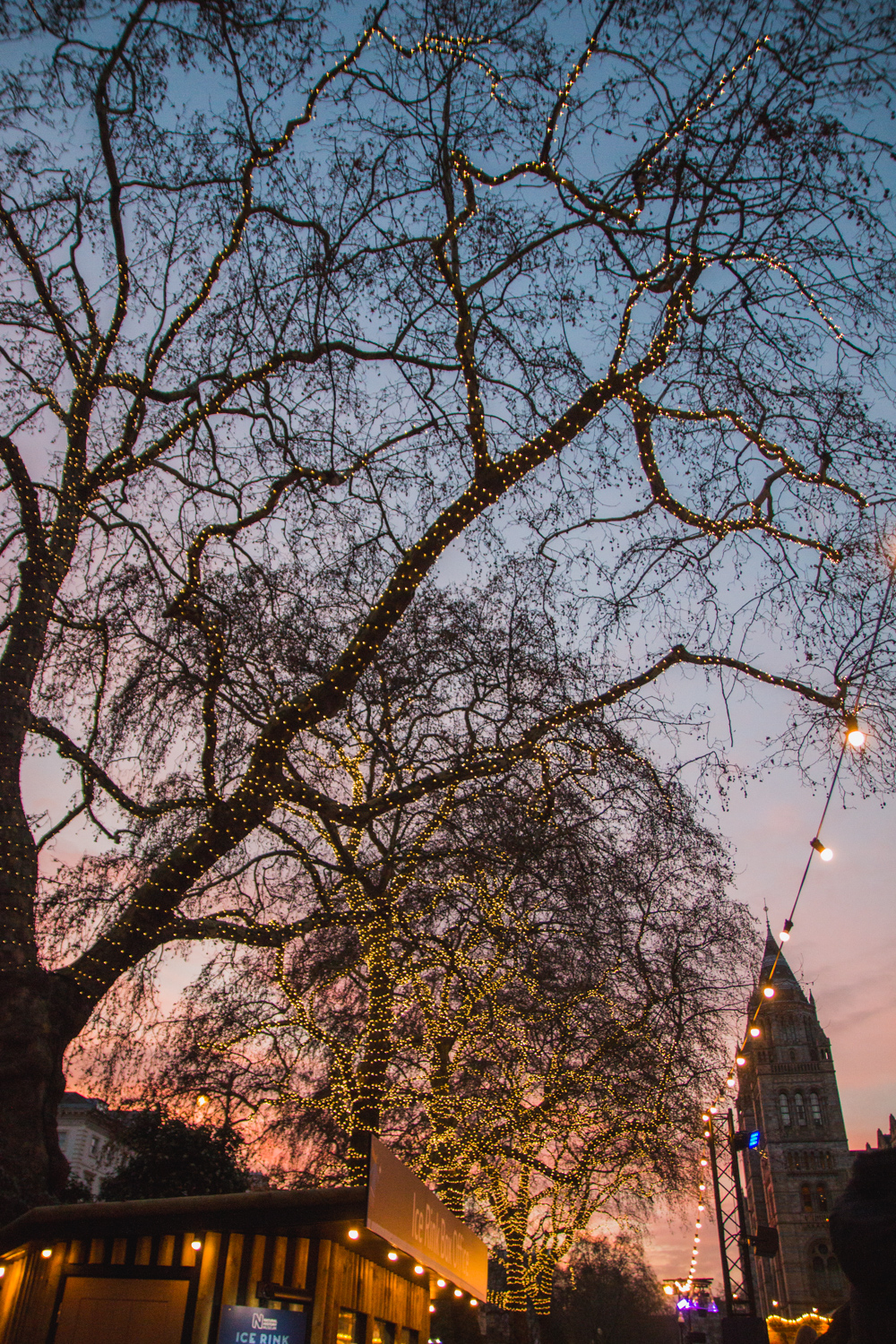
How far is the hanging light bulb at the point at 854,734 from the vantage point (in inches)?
296

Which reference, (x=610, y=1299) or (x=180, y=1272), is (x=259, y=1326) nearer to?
(x=180, y=1272)

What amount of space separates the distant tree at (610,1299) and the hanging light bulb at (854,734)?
36244mm

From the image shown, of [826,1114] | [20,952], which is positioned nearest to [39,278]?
[20,952]

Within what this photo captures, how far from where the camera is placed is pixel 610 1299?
60625 millimetres

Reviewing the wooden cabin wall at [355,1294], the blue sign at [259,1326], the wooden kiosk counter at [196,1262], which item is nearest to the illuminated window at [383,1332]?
the wooden cabin wall at [355,1294]

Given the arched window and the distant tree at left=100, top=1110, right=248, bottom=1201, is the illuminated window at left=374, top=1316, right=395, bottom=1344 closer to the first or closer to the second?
the distant tree at left=100, top=1110, right=248, bottom=1201

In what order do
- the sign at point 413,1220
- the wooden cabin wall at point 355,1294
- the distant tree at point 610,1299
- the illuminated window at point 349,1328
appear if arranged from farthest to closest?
the distant tree at point 610,1299, the illuminated window at point 349,1328, the wooden cabin wall at point 355,1294, the sign at point 413,1220

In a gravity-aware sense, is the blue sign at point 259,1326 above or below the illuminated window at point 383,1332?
above


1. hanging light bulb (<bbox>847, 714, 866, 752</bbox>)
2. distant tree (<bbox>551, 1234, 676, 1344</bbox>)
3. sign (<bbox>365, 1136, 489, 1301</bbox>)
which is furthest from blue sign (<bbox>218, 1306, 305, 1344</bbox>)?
distant tree (<bbox>551, 1234, 676, 1344</bbox>)

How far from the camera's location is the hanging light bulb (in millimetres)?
7508

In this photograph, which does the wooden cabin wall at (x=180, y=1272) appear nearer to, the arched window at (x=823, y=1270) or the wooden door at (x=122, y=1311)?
the wooden door at (x=122, y=1311)

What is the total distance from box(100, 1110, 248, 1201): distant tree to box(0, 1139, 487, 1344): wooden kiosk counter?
3643 millimetres

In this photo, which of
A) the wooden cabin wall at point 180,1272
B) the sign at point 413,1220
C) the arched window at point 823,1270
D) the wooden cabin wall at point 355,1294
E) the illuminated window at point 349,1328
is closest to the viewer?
the sign at point 413,1220

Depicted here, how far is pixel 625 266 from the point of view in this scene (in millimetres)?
7730
